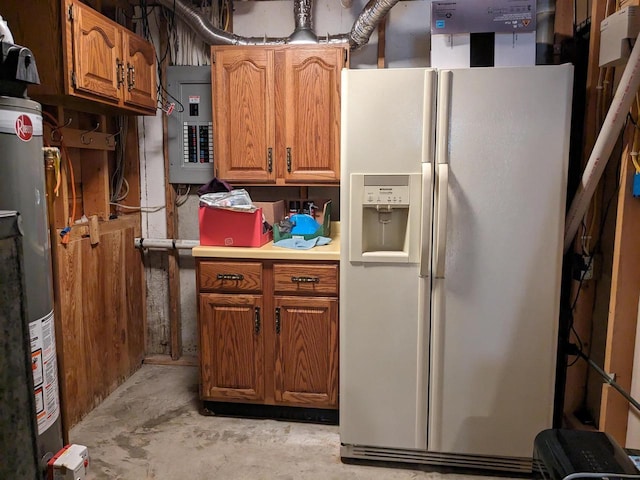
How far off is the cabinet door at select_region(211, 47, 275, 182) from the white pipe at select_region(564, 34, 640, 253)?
5.07 feet

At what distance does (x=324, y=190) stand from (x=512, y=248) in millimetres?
1323

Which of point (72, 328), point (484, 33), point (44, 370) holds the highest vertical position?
point (484, 33)

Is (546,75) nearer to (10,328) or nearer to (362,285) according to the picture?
(362,285)

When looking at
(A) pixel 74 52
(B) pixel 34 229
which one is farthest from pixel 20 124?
(A) pixel 74 52

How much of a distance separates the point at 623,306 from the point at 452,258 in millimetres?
659

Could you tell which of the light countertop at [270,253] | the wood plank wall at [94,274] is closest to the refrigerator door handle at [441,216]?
the light countertop at [270,253]

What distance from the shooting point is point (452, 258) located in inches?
80.3

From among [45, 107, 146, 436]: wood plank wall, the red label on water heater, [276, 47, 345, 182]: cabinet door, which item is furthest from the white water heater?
[276, 47, 345, 182]: cabinet door

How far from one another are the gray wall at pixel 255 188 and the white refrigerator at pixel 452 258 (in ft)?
3.27

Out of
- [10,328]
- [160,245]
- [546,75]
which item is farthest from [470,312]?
[160,245]

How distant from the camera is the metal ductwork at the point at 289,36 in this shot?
2.72m

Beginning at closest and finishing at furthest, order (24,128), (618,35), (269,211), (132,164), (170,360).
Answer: (24,128) → (618,35) → (269,211) → (132,164) → (170,360)

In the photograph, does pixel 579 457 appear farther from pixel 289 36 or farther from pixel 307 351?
pixel 289 36

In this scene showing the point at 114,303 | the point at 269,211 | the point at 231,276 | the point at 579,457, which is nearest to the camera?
the point at 579,457
